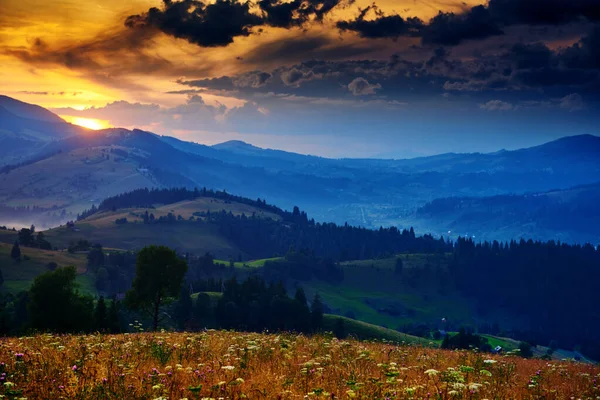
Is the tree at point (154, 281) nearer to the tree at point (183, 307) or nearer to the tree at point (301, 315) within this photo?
the tree at point (183, 307)

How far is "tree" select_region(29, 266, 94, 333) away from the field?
65324 millimetres

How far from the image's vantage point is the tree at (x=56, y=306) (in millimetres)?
81312

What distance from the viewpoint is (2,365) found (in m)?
15.9

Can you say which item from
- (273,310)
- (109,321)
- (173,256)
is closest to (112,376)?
(173,256)

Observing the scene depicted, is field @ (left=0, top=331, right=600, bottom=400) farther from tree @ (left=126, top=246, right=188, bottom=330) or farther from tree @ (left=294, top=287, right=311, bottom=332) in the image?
tree @ (left=294, top=287, right=311, bottom=332)

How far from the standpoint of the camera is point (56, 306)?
8212cm

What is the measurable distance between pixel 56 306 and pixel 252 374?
3022 inches

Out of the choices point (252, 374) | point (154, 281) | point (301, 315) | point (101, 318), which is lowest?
point (301, 315)

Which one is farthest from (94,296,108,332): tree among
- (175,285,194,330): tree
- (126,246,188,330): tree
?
(175,285,194,330): tree

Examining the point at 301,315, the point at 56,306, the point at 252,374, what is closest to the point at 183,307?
the point at 301,315

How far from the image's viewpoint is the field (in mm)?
13500

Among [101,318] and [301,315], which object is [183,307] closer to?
[301,315]

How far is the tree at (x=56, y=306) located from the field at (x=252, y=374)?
6532cm

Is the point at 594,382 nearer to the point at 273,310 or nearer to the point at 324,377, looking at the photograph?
the point at 324,377
